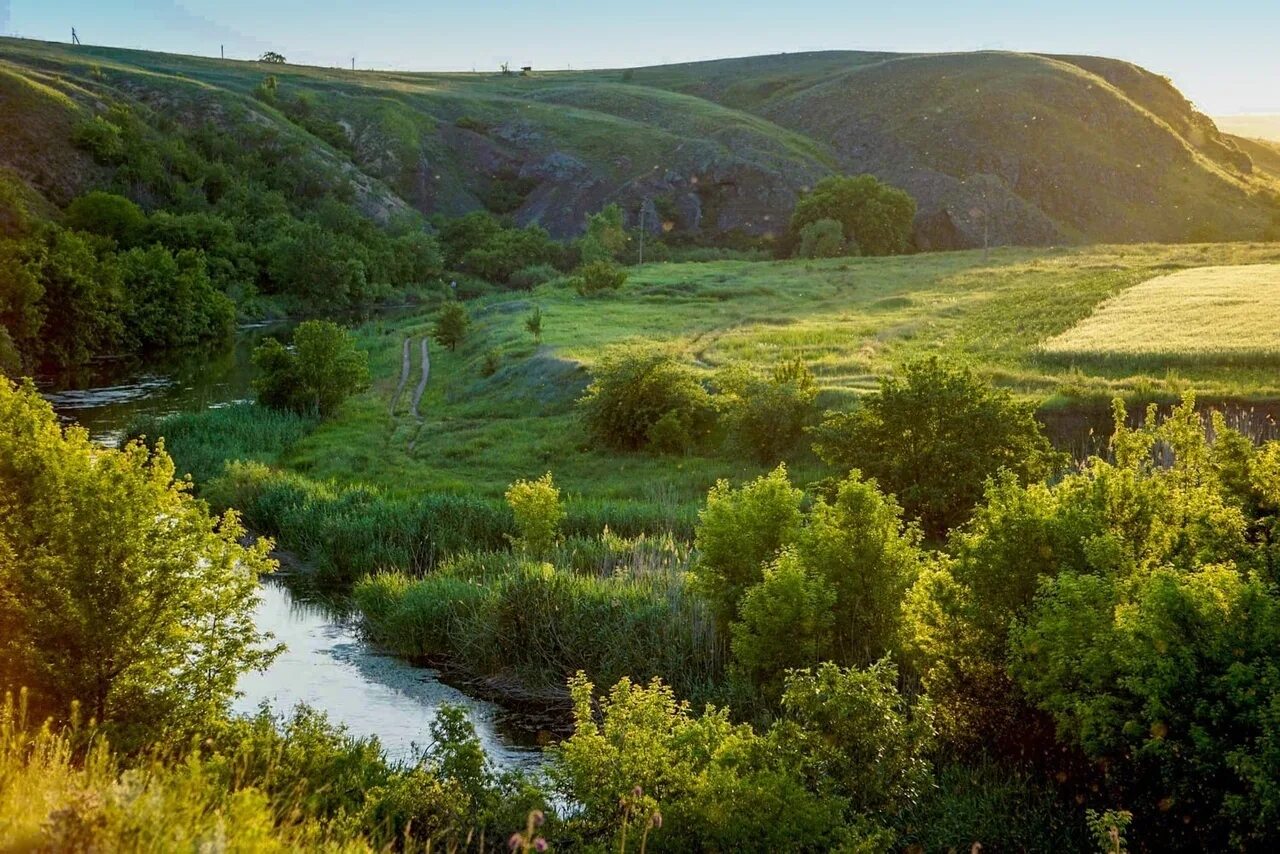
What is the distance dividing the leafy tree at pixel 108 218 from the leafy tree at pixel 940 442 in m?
77.5

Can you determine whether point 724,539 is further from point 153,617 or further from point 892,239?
point 892,239

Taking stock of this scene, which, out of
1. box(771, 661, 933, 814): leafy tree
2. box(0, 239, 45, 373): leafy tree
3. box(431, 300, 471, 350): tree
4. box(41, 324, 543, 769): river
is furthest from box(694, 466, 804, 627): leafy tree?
box(0, 239, 45, 373): leafy tree

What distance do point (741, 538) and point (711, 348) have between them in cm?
3166

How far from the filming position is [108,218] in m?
87.9

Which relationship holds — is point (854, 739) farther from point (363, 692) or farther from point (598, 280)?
point (598, 280)

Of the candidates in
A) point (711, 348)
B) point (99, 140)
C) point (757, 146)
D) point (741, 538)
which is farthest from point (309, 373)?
point (757, 146)

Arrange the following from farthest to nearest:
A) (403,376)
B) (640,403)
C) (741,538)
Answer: (403,376) → (640,403) → (741,538)

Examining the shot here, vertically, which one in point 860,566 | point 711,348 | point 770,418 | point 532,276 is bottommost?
point 532,276

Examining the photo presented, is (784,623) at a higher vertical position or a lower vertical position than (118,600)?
lower

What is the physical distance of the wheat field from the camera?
3666 cm

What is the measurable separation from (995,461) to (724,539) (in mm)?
8850

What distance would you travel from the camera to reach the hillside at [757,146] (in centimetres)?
14400

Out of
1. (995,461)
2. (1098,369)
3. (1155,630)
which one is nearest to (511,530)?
(995,461)

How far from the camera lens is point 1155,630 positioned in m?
10.5
